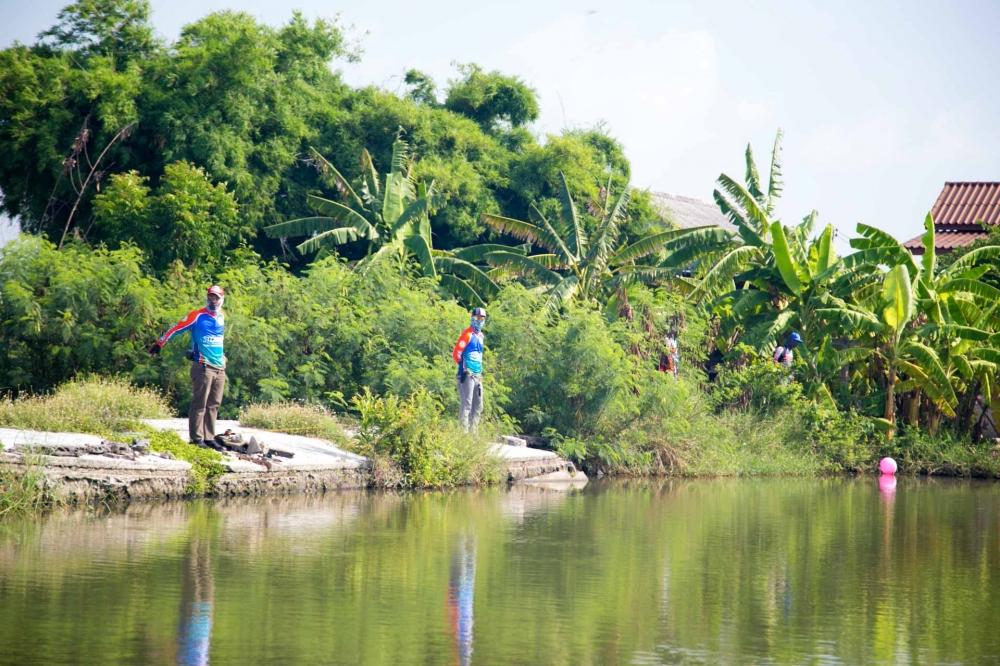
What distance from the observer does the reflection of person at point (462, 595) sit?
8353 mm

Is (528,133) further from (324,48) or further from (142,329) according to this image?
(142,329)

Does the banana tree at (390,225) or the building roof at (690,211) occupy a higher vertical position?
the building roof at (690,211)

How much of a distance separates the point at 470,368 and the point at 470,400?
1.77 ft

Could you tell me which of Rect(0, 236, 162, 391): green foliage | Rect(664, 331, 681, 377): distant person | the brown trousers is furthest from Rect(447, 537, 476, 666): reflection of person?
Rect(664, 331, 681, 377): distant person

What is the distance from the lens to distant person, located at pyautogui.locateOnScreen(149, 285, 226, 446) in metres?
16.8

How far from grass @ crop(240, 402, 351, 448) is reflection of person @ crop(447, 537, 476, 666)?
6.32m

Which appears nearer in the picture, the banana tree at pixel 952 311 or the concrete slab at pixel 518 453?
the concrete slab at pixel 518 453

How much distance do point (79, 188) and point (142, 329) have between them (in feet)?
37.1

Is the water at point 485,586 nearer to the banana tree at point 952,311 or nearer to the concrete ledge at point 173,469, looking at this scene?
the concrete ledge at point 173,469

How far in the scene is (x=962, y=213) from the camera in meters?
39.5

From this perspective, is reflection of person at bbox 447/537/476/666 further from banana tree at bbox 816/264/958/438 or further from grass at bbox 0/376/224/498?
banana tree at bbox 816/264/958/438

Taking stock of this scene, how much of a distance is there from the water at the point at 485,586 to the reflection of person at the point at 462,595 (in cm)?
3

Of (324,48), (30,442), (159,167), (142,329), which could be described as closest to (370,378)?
(142,329)

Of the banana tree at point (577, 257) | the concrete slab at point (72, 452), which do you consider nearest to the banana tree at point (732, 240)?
the banana tree at point (577, 257)
